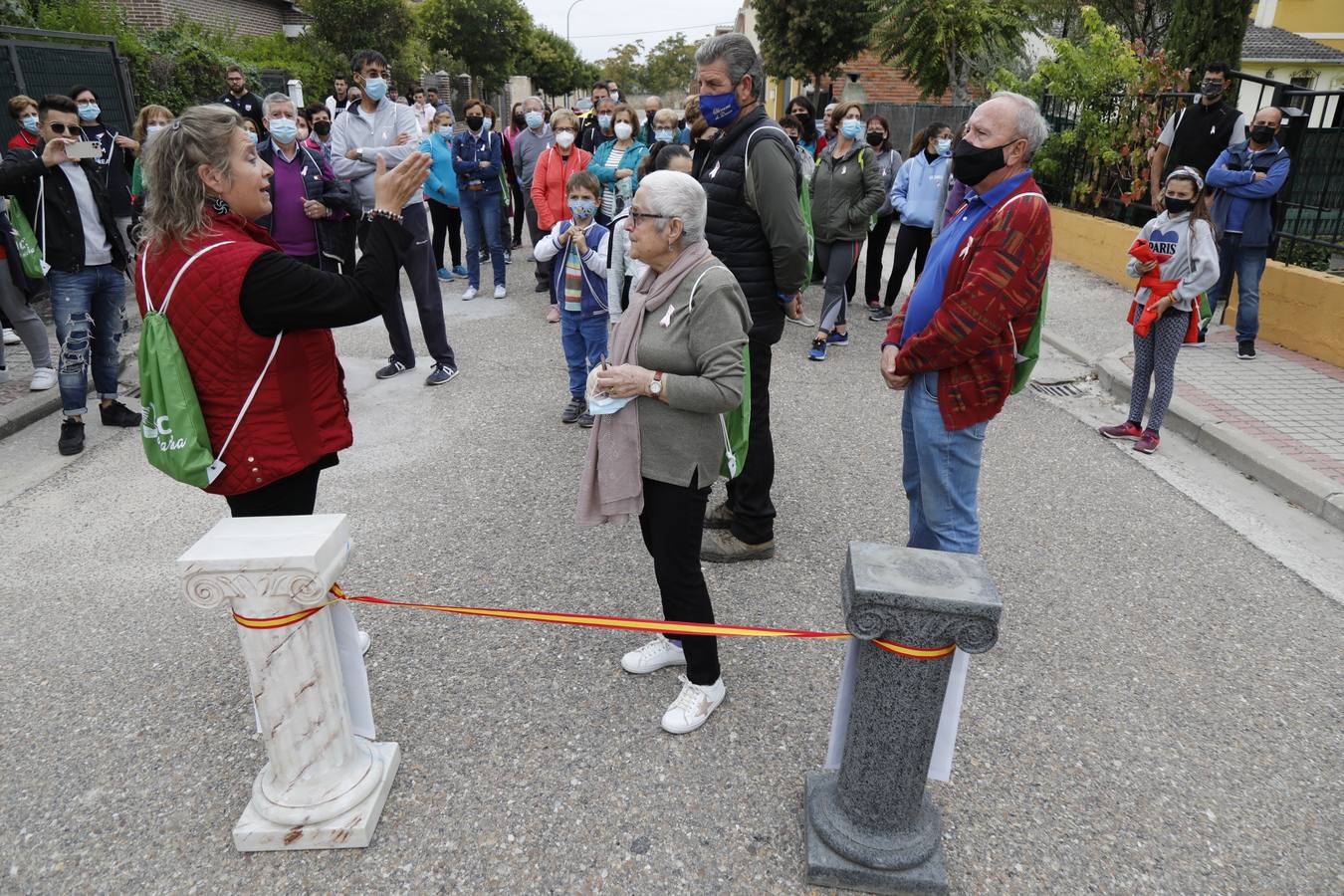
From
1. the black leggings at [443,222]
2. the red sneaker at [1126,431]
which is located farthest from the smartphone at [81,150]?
the red sneaker at [1126,431]

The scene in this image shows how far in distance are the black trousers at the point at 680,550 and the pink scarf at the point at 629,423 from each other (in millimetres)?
76

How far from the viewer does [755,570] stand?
4031 mm

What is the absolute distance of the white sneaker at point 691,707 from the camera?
9.66ft

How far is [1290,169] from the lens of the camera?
757 cm

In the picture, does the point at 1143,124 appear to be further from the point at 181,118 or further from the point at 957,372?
the point at 181,118

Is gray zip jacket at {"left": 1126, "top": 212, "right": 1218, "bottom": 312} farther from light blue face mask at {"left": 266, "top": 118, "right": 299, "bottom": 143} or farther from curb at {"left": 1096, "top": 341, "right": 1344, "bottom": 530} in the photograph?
light blue face mask at {"left": 266, "top": 118, "right": 299, "bottom": 143}

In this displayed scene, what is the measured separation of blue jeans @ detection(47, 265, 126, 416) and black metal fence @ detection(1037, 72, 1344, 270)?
958cm

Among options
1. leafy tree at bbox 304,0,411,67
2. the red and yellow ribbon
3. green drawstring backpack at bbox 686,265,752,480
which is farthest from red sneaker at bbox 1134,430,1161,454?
leafy tree at bbox 304,0,411,67

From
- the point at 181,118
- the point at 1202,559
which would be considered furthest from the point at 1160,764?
the point at 181,118

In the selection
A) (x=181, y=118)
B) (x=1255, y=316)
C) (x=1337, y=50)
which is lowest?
(x=1255, y=316)

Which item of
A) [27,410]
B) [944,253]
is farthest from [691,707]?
[27,410]

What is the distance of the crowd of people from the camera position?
245 cm

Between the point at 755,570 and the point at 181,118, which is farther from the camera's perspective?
the point at 755,570

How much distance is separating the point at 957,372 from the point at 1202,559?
2330mm
